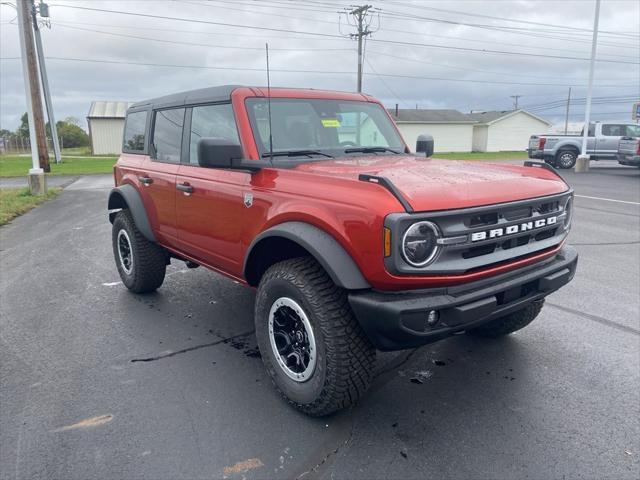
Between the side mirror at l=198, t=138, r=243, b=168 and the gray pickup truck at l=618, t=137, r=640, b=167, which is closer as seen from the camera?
the side mirror at l=198, t=138, r=243, b=168

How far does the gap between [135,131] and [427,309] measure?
401 centimetres

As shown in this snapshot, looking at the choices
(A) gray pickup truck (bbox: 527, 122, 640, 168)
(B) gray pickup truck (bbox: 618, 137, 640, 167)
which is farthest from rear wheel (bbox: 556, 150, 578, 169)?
(B) gray pickup truck (bbox: 618, 137, 640, 167)

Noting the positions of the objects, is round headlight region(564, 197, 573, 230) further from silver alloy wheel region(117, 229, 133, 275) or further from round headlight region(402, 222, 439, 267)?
silver alloy wheel region(117, 229, 133, 275)

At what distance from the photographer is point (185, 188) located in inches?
158

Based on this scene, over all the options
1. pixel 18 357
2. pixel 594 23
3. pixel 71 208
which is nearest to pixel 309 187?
pixel 18 357

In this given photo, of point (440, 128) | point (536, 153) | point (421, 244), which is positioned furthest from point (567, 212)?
point (440, 128)

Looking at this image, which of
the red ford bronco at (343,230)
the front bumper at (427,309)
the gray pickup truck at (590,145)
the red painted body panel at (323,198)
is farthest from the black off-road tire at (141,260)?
the gray pickup truck at (590,145)

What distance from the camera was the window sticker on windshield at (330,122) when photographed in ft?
12.9

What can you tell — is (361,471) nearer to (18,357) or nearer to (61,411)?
(61,411)

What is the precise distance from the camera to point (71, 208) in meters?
11.6

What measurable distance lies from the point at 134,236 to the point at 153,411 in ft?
7.62

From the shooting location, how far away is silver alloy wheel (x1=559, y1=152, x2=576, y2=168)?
72.4ft

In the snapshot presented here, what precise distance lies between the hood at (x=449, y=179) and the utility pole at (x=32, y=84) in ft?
42.4

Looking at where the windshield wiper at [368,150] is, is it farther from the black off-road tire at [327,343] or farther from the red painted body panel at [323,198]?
the black off-road tire at [327,343]
